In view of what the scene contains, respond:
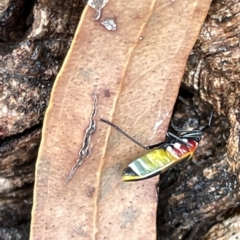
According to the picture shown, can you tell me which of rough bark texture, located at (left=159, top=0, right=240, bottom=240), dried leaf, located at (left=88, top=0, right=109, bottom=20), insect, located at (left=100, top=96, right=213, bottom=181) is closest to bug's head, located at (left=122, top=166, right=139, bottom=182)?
insect, located at (left=100, top=96, right=213, bottom=181)

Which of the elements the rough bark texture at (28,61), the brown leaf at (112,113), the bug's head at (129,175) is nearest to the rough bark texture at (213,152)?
the brown leaf at (112,113)

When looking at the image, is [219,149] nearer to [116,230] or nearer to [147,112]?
[147,112]

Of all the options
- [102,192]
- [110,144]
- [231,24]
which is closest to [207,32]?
[231,24]

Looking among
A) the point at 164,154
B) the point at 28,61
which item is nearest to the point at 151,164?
the point at 164,154

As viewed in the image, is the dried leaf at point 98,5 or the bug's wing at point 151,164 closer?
the dried leaf at point 98,5

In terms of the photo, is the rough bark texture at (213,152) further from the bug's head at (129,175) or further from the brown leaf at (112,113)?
the bug's head at (129,175)

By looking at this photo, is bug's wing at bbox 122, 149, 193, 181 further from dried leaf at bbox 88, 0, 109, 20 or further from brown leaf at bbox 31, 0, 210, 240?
dried leaf at bbox 88, 0, 109, 20
